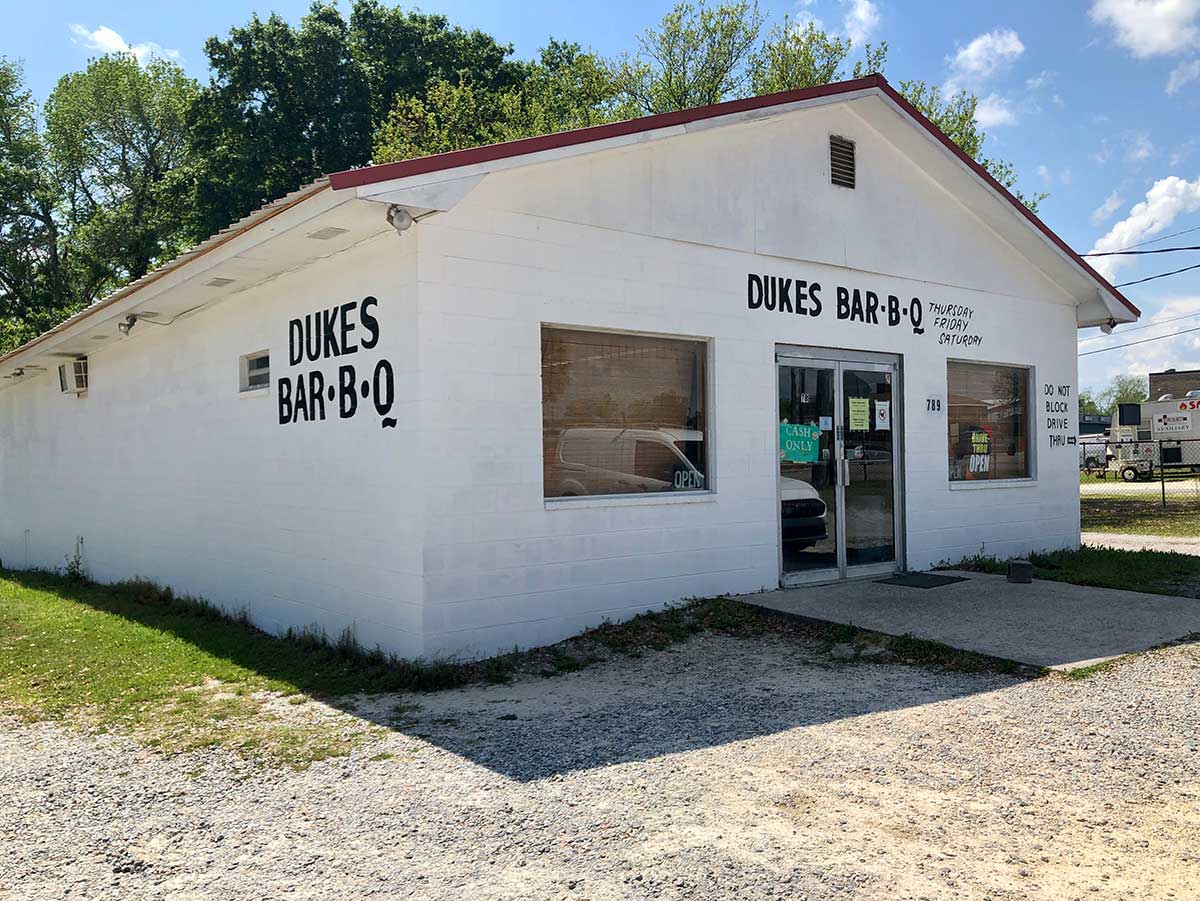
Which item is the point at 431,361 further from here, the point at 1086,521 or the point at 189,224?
the point at 189,224

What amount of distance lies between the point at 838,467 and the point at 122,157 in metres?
34.4

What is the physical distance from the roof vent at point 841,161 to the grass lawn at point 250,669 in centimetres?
450

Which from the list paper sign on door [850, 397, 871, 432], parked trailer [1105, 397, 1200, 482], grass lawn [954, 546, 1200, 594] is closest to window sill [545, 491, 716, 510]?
paper sign on door [850, 397, 871, 432]

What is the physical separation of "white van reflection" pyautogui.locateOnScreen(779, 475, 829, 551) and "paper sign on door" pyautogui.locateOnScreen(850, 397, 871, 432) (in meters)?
0.89

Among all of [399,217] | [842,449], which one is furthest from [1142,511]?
[399,217]

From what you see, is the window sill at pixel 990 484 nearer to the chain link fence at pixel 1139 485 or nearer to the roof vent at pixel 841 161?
the roof vent at pixel 841 161

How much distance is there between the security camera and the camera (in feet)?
21.0

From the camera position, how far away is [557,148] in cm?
704

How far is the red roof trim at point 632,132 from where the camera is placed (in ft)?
19.7

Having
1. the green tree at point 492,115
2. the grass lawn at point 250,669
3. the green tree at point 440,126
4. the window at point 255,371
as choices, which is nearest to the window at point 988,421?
the grass lawn at point 250,669

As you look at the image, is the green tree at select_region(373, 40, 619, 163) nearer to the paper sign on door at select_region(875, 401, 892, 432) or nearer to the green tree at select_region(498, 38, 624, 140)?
the green tree at select_region(498, 38, 624, 140)

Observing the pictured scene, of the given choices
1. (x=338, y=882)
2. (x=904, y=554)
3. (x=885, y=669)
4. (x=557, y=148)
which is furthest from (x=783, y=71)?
(x=338, y=882)

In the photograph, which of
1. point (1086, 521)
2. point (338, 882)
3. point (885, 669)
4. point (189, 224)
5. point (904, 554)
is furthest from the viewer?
point (189, 224)

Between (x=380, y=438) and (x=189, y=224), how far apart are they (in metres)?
28.9
